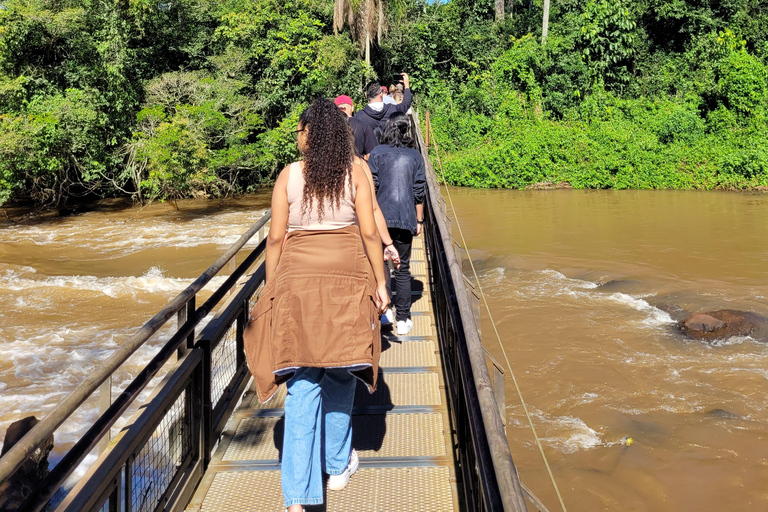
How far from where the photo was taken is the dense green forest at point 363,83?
21.0 metres

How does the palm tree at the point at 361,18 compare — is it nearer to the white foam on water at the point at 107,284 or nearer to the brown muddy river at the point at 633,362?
the brown muddy river at the point at 633,362

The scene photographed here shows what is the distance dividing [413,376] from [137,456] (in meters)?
2.30

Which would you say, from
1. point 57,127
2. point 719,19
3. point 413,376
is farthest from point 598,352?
point 719,19

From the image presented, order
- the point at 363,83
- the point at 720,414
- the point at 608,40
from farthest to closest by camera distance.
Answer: the point at 608,40, the point at 363,83, the point at 720,414

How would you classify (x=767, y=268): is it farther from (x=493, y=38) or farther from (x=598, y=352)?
(x=493, y=38)

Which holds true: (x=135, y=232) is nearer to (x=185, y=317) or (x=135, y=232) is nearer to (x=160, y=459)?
(x=185, y=317)

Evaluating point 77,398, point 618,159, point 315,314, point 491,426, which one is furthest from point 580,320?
point 618,159

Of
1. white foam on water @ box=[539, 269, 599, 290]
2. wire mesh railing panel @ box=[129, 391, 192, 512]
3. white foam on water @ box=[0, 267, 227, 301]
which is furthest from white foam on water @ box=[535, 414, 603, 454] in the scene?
white foam on water @ box=[0, 267, 227, 301]

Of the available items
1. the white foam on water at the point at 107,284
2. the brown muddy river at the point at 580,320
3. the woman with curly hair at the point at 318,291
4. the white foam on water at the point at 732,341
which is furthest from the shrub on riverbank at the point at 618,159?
the woman with curly hair at the point at 318,291

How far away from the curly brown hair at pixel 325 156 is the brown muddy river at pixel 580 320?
4461 millimetres

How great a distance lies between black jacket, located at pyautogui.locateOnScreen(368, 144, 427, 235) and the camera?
5.18 meters

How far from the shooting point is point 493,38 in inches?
1414

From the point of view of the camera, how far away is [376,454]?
3.67 metres

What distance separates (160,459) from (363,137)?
12.5 feet
